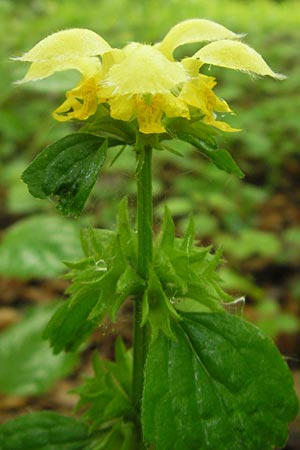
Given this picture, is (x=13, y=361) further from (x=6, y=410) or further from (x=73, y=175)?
(x=73, y=175)

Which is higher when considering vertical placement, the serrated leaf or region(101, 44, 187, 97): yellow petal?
region(101, 44, 187, 97): yellow petal

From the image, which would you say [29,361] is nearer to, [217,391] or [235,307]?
[235,307]

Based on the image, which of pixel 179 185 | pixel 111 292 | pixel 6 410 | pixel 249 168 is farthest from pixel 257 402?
pixel 249 168

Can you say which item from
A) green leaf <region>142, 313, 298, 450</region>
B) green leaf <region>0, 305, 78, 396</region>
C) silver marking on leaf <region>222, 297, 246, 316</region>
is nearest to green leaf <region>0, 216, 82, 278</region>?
green leaf <region>0, 305, 78, 396</region>

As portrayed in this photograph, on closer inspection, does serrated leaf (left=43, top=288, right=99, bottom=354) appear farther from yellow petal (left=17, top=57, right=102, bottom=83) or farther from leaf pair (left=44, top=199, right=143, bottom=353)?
yellow petal (left=17, top=57, right=102, bottom=83)

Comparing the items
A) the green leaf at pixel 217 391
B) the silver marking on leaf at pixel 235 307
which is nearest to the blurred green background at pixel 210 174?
the silver marking on leaf at pixel 235 307

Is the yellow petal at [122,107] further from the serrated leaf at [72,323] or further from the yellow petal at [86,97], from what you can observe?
the serrated leaf at [72,323]

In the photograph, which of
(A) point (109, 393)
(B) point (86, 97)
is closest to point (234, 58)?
(B) point (86, 97)
